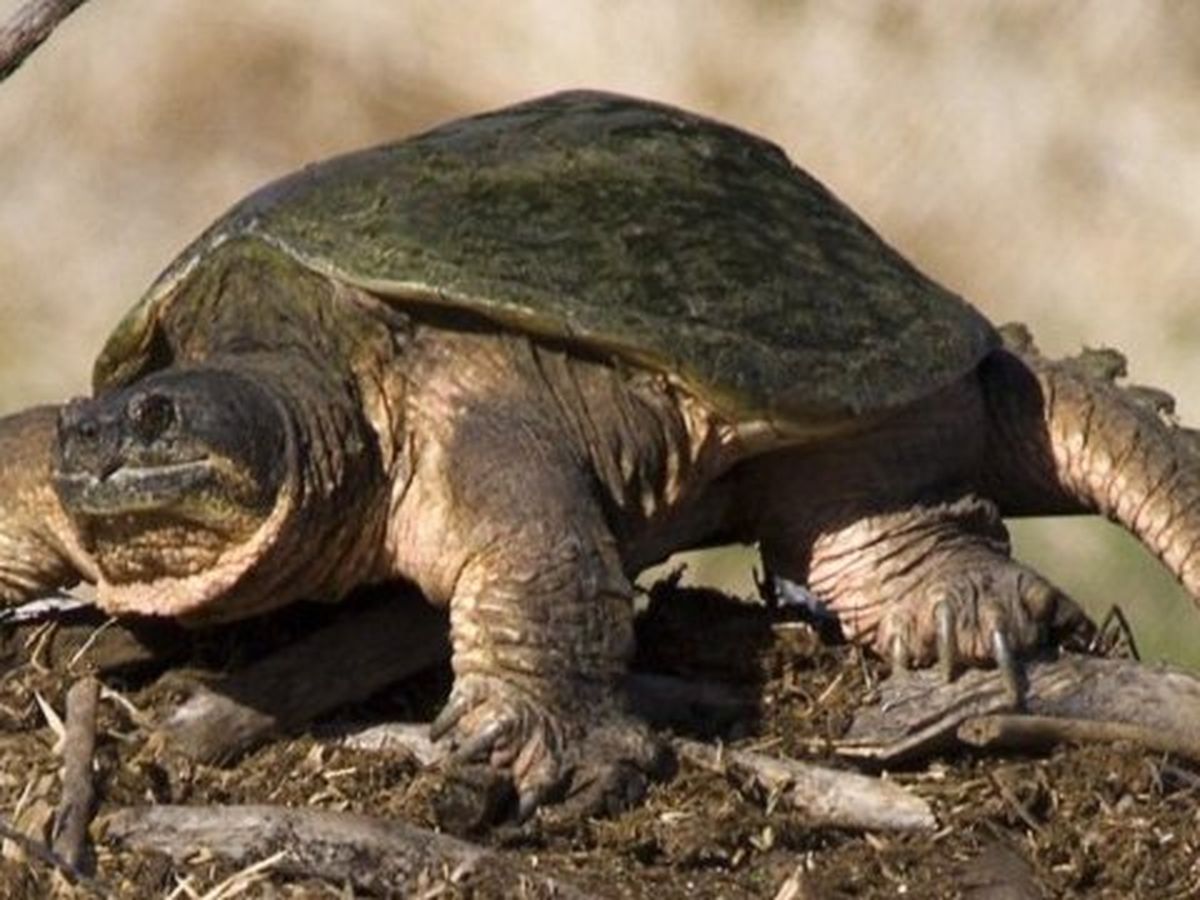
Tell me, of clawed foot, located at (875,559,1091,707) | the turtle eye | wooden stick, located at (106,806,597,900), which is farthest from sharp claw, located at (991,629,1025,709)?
the turtle eye

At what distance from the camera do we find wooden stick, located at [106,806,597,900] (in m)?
5.48

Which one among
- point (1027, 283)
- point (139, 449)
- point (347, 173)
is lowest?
point (139, 449)

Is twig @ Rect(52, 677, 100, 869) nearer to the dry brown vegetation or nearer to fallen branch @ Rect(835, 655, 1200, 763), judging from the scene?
fallen branch @ Rect(835, 655, 1200, 763)

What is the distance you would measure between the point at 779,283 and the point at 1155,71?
7.00m

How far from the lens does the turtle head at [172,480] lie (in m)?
5.67

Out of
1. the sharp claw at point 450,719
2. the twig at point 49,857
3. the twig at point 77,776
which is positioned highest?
the sharp claw at point 450,719

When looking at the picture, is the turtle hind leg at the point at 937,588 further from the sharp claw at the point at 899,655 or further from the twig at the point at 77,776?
the twig at the point at 77,776

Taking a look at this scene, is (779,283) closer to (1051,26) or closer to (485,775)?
(485,775)

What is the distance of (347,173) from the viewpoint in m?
6.18

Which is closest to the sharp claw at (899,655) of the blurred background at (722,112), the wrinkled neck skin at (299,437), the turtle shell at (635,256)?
the turtle shell at (635,256)

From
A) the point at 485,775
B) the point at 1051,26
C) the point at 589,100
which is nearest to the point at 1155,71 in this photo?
the point at 1051,26

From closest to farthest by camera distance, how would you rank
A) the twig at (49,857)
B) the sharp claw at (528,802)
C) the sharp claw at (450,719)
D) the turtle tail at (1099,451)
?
the twig at (49,857), the sharp claw at (528,802), the sharp claw at (450,719), the turtle tail at (1099,451)

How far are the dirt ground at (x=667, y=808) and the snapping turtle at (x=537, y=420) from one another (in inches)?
4.9

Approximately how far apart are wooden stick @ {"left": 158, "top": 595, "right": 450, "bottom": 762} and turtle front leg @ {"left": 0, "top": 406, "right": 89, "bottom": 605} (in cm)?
28
